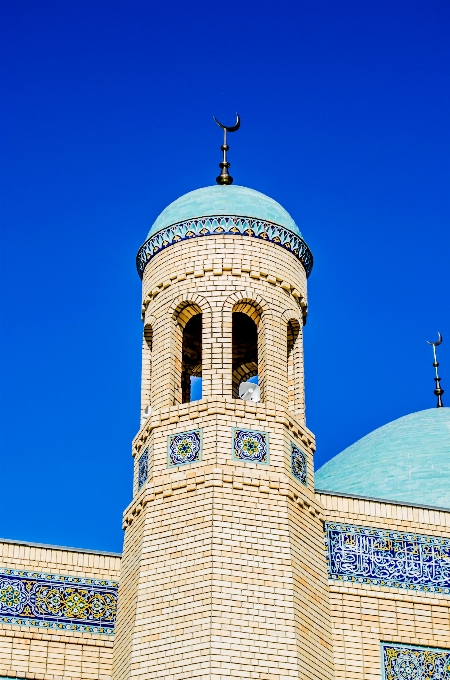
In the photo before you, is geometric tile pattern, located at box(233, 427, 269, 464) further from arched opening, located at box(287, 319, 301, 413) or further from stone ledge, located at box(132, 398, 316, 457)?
arched opening, located at box(287, 319, 301, 413)

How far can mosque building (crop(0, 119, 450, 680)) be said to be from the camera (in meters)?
9.37

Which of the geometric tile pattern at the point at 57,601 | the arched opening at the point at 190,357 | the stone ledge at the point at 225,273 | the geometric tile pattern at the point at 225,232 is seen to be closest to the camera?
the geometric tile pattern at the point at 57,601

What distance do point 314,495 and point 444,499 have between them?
1.92 meters

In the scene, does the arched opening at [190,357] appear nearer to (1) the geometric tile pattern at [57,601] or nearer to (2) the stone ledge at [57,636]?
(1) the geometric tile pattern at [57,601]

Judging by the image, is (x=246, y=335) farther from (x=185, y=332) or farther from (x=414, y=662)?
(x=414, y=662)

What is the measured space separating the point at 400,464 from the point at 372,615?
8.67 feet

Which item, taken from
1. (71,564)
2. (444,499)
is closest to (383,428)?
(444,499)

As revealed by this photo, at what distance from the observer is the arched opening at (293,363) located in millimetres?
11062

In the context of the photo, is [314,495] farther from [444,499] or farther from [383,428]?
[383,428]

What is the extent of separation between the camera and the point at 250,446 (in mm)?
10172

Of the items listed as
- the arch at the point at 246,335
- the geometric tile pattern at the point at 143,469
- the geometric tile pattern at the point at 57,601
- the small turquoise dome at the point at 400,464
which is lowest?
the geometric tile pattern at the point at 57,601

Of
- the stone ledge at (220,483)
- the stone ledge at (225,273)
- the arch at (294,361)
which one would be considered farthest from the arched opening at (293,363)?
the stone ledge at (220,483)

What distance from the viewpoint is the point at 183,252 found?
11.2 meters

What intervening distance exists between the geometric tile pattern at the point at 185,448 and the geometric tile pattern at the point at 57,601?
1097 mm
